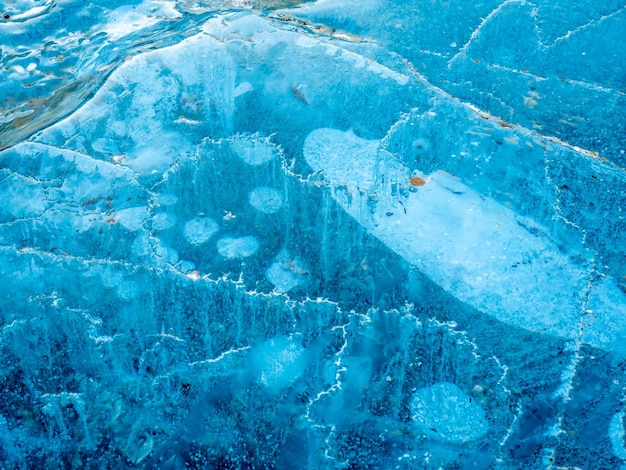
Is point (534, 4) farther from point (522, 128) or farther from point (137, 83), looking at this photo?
→ point (137, 83)

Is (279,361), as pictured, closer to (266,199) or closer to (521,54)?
(266,199)

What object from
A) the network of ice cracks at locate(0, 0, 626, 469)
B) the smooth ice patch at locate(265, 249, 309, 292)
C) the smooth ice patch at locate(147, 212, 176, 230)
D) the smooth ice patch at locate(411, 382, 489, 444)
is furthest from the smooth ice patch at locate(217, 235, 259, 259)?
the smooth ice patch at locate(411, 382, 489, 444)

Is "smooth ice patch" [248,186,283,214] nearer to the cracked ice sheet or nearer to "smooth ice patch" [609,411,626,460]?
the cracked ice sheet

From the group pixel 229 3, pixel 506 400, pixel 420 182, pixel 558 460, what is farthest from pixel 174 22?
pixel 558 460

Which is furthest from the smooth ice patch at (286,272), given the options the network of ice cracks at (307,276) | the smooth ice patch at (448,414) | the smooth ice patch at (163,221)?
the smooth ice patch at (448,414)

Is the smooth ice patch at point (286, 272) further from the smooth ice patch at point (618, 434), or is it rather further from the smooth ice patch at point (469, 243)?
the smooth ice patch at point (618, 434)
